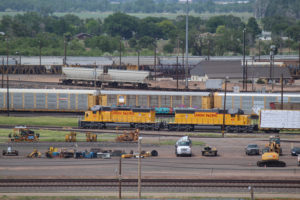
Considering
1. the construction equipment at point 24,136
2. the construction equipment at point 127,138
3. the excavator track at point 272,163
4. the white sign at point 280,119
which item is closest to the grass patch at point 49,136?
the construction equipment at point 24,136

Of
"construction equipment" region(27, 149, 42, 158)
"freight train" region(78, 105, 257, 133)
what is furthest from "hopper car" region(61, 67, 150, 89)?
"construction equipment" region(27, 149, 42, 158)

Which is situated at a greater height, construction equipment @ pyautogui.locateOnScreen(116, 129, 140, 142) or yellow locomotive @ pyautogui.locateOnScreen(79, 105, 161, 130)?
yellow locomotive @ pyautogui.locateOnScreen(79, 105, 161, 130)

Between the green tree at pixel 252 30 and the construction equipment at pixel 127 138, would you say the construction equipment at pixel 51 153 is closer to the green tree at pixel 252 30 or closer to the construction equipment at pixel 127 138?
the construction equipment at pixel 127 138

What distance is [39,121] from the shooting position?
6494 centimetres

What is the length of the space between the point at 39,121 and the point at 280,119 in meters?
26.7

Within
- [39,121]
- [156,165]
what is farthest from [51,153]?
[39,121]

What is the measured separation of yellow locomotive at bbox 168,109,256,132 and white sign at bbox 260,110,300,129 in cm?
161

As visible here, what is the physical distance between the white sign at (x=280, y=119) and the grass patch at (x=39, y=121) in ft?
68.3

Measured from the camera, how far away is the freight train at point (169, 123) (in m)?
59.4

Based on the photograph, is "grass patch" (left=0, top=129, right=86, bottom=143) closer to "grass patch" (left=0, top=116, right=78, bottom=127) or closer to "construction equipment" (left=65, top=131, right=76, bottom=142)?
"construction equipment" (left=65, top=131, right=76, bottom=142)

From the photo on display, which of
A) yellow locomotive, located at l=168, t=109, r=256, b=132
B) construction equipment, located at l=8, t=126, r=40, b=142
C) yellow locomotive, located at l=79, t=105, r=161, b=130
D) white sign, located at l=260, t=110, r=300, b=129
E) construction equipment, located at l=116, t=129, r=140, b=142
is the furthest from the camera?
yellow locomotive, located at l=79, t=105, r=161, b=130

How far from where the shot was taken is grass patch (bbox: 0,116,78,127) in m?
64.1

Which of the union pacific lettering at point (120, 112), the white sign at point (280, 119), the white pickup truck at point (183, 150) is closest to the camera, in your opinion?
the white pickup truck at point (183, 150)

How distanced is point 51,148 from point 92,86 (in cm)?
4459
